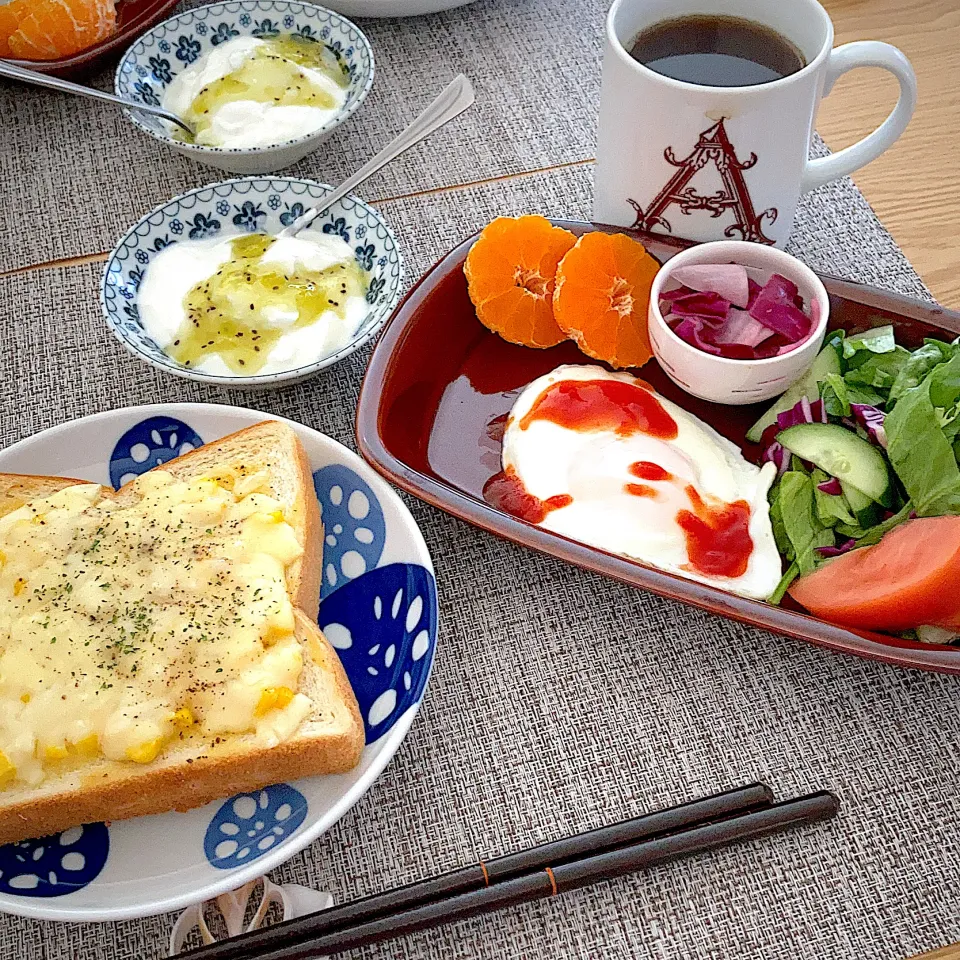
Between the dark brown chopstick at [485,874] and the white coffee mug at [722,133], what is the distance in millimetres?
898

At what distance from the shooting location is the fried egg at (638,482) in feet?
4.22

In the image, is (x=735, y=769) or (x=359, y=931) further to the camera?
(x=735, y=769)

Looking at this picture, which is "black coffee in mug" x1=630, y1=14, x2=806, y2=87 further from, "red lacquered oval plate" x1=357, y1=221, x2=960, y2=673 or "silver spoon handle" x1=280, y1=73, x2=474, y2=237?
"silver spoon handle" x1=280, y1=73, x2=474, y2=237

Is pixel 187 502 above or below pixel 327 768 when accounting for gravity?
above

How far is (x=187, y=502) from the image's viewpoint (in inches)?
51.7

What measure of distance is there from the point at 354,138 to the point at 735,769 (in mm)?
1464

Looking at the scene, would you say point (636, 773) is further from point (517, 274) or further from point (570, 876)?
point (517, 274)

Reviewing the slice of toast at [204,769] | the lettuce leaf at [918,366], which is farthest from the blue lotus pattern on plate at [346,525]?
the lettuce leaf at [918,366]

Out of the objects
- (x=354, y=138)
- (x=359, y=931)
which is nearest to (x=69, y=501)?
(x=359, y=931)

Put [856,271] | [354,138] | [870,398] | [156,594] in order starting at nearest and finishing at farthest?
[156,594]
[870,398]
[856,271]
[354,138]

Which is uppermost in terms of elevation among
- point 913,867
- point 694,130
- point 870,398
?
point 694,130

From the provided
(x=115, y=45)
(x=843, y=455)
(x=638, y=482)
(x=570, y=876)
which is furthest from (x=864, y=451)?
(x=115, y=45)

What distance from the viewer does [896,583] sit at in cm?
117

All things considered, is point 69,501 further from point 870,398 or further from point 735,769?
point 870,398
